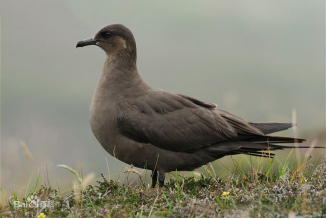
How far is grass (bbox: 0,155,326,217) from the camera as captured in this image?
11.8 feet

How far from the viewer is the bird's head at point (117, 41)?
5.78 metres

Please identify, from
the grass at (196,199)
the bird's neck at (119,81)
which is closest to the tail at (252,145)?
the grass at (196,199)

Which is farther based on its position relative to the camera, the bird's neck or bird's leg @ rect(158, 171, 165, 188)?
the bird's neck

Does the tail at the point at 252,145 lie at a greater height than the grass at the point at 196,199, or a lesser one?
greater

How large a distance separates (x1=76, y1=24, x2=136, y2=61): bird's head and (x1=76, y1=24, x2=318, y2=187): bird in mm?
216

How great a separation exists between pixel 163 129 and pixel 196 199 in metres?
1.21

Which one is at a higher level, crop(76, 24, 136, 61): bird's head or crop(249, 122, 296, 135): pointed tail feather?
crop(76, 24, 136, 61): bird's head

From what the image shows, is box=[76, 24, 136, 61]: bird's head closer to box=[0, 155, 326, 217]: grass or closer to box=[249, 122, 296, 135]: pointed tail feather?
box=[0, 155, 326, 217]: grass

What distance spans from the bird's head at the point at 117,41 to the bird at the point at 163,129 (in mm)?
216

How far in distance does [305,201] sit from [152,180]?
2267mm

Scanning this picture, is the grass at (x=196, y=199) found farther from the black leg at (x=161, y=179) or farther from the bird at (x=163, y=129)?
the bird at (x=163, y=129)

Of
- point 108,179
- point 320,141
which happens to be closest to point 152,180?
point 108,179

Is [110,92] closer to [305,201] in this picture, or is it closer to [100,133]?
[100,133]

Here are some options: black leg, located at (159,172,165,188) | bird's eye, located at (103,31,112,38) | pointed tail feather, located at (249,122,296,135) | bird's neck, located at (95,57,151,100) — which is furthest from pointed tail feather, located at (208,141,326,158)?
bird's eye, located at (103,31,112,38)
